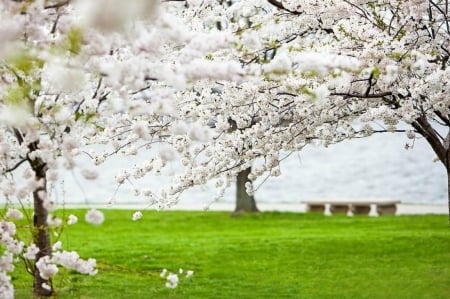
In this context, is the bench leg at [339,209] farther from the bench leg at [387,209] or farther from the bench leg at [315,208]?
the bench leg at [387,209]

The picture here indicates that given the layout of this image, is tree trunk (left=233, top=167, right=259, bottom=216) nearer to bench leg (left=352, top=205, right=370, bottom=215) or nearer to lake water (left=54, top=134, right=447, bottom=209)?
bench leg (left=352, top=205, right=370, bottom=215)

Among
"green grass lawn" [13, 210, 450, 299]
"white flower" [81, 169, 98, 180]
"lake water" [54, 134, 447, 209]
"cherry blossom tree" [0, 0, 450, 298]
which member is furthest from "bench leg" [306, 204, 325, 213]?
"white flower" [81, 169, 98, 180]

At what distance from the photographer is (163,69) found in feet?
15.0

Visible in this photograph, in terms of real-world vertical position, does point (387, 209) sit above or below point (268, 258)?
above

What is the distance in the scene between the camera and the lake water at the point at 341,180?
27.9m

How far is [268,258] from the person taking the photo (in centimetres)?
1106

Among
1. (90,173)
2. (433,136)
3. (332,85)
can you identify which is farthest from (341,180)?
(90,173)

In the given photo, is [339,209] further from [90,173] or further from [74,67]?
[74,67]

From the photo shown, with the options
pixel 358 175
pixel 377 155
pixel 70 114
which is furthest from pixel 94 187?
pixel 70 114

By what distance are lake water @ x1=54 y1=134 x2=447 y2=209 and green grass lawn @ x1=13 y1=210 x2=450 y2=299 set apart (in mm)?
9063

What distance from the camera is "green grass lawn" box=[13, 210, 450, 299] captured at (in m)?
8.98

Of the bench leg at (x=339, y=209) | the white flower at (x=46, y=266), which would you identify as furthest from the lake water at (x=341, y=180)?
the white flower at (x=46, y=266)

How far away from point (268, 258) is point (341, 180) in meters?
23.5

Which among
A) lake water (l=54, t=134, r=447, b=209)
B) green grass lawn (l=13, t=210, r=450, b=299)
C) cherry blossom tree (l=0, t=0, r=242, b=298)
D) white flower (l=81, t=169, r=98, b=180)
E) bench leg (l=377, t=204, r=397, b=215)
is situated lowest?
green grass lawn (l=13, t=210, r=450, b=299)
